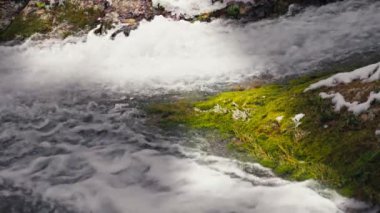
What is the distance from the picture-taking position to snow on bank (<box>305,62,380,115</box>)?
5.07 meters

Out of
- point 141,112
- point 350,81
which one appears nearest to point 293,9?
point 350,81

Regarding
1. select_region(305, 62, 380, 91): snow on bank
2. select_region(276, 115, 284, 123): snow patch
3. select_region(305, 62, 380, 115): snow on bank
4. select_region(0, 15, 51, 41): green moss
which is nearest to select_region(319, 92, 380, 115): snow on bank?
select_region(305, 62, 380, 115): snow on bank

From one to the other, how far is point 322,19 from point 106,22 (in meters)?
5.58

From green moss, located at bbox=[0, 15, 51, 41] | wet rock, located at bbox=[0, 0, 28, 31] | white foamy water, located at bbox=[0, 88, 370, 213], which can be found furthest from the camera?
wet rock, located at bbox=[0, 0, 28, 31]

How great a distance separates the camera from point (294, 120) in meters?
5.50

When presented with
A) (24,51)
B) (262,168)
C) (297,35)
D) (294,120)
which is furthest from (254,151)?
(24,51)

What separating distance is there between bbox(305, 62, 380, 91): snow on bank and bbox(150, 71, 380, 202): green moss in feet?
0.74

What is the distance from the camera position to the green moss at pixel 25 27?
11148mm

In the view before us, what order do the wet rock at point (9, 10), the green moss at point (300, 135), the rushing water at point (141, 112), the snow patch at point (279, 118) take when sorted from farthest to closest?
the wet rock at point (9, 10), the snow patch at point (279, 118), the rushing water at point (141, 112), the green moss at point (300, 135)

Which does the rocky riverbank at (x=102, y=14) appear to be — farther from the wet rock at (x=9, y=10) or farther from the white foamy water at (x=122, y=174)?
the white foamy water at (x=122, y=174)

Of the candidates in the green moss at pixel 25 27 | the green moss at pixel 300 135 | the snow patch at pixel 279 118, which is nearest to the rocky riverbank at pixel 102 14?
the green moss at pixel 25 27

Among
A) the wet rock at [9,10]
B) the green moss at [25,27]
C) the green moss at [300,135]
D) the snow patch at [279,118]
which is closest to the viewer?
the green moss at [300,135]

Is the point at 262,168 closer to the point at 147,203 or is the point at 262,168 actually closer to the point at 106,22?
the point at 147,203

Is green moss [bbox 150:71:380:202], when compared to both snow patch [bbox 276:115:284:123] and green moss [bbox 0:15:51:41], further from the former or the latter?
green moss [bbox 0:15:51:41]
